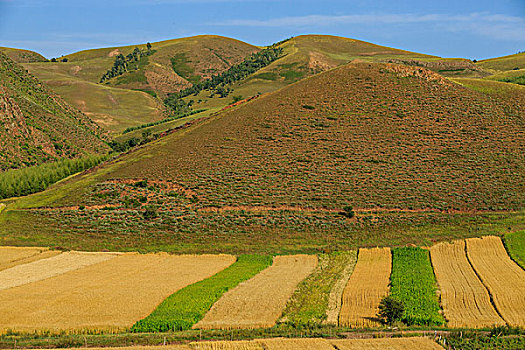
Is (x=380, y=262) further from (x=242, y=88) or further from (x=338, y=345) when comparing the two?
(x=242, y=88)

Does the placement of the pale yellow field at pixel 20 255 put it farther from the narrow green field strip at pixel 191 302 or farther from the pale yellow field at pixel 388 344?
the pale yellow field at pixel 388 344

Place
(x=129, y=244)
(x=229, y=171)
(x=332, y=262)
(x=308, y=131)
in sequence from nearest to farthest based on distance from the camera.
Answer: (x=332, y=262)
(x=129, y=244)
(x=229, y=171)
(x=308, y=131)

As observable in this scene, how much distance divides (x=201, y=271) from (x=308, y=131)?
50.6 meters

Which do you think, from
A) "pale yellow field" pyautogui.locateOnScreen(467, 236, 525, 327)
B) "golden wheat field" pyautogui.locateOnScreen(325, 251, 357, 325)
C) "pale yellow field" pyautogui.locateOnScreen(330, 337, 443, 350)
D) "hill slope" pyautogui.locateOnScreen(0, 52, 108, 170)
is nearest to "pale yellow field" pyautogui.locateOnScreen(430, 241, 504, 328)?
Result: "pale yellow field" pyautogui.locateOnScreen(467, 236, 525, 327)

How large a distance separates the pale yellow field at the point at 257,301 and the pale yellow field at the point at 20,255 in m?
21.8

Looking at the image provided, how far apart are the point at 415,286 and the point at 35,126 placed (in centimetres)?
10098

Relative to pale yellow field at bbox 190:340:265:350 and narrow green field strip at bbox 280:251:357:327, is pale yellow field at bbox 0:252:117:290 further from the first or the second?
narrow green field strip at bbox 280:251:357:327

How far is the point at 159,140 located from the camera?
10025 cm

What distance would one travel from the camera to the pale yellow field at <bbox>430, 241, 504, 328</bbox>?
92.0ft

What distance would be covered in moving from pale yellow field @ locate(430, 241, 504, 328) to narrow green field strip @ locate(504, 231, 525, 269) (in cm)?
402

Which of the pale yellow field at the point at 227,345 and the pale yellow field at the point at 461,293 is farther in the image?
the pale yellow field at the point at 461,293

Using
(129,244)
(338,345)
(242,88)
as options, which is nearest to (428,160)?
(129,244)

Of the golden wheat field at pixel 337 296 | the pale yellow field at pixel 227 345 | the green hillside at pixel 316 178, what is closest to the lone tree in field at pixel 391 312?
the golden wheat field at pixel 337 296

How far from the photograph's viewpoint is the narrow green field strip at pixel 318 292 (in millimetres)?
28609
